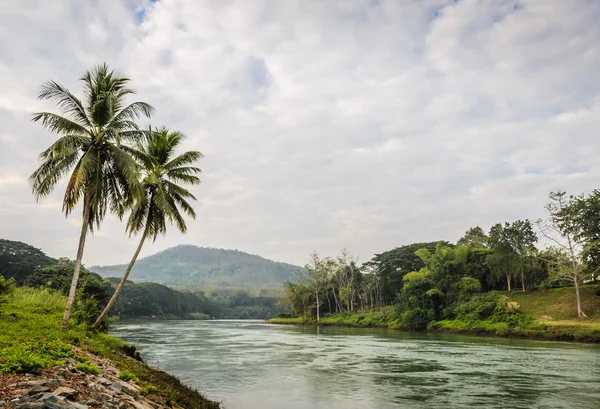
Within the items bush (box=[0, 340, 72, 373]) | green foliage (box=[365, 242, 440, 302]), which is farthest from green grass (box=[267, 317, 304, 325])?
bush (box=[0, 340, 72, 373])

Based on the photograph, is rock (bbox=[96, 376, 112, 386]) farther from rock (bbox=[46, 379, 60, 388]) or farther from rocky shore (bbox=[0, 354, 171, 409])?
rock (bbox=[46, 379, 60, 388])

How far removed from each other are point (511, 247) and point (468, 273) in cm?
1021

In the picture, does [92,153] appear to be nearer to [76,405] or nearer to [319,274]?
[76,405]

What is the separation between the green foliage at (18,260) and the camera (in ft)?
273

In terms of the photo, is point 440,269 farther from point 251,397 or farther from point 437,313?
point 251,397

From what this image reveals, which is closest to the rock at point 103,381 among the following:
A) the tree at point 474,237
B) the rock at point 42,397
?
the rock at point 42,397

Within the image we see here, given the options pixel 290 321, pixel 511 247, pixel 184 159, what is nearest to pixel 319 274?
pixel 290 321

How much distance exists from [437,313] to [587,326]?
88.3ft

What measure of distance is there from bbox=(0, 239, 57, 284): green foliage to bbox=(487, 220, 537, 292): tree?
91.2m

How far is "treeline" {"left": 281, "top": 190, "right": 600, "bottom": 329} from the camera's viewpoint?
56.6 meters

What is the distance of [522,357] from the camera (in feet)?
98.8

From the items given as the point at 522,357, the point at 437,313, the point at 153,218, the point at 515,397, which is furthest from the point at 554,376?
the point at 437,313

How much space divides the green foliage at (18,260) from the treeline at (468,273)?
6031 centimetres

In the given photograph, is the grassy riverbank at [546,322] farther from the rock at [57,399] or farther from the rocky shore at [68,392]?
the rock at [57,399]
